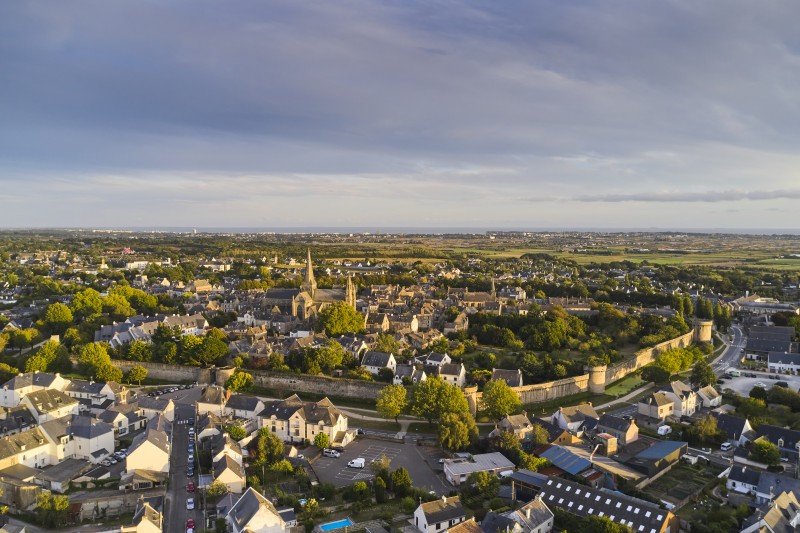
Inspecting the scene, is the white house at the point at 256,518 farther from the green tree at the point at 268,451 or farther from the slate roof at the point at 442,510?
the green tree at the point at 268,451

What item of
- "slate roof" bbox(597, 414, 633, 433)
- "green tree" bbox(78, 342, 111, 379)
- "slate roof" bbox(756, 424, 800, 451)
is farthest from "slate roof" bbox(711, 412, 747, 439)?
"green tree" bbox(78, 342, 111, 379)

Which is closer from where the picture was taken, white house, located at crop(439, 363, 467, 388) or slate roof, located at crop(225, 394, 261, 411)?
slate roof, located at crop(225, 394, 261, 411)

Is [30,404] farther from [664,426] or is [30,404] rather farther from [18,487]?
[664,426]

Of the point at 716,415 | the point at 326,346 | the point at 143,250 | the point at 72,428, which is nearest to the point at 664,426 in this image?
the point at 716,415

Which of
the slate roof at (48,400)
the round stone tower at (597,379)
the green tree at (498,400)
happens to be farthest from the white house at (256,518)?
the round stone tower at (597,379)

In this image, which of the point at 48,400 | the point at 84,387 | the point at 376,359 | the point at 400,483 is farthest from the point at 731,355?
the point at 48,400

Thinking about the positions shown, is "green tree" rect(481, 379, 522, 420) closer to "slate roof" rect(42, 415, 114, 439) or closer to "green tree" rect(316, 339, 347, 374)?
"green tree" rect(316, 339, 347, 374)
